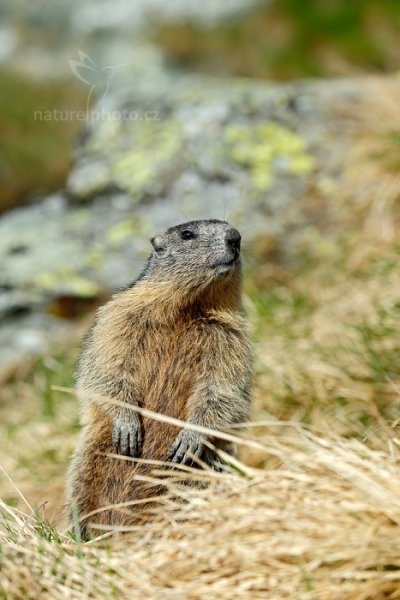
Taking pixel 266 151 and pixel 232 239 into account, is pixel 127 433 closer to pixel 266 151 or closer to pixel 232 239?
pixel 232 239

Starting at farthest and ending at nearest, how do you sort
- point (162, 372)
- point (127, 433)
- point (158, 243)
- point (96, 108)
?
point (96, 108) → point (158, 243) → point (162, 372) → point (127, 433)

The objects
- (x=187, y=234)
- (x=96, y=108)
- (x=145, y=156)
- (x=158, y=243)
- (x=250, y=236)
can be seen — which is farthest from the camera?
(x=96, y=108)

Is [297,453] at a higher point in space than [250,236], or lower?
lower

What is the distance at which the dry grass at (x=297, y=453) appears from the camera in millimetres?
3561

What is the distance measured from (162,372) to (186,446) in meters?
0.46

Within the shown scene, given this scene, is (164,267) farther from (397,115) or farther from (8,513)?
(397,115)

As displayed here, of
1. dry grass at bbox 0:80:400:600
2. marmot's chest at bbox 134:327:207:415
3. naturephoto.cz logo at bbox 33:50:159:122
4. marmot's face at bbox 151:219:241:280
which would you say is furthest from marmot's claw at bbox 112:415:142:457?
naturephoto.cz logo at bbox 33:50:159:122

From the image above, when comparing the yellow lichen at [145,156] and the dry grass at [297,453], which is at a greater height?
the yellow lichen at [145,156]

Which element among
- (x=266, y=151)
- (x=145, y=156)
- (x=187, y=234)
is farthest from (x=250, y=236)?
(x=187, y=234)

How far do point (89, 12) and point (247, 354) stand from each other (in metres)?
17.0

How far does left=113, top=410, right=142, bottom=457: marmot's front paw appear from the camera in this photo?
16.0 ft

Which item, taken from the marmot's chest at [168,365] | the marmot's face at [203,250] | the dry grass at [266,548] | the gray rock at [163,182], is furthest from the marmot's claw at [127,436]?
the gray rock at [163,182]

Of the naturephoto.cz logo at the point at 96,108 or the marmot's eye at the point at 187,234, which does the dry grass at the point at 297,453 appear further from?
the naturephoto.cz logo at the point at 96,108

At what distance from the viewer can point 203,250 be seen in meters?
5.34
